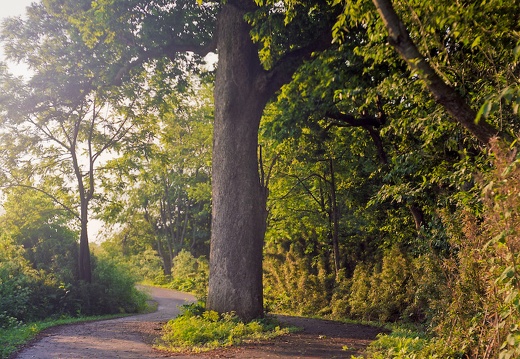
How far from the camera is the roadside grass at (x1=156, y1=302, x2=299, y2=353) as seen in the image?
9672mm

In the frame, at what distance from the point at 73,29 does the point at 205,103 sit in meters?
12.4

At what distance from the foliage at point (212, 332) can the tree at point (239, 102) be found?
0.53 m

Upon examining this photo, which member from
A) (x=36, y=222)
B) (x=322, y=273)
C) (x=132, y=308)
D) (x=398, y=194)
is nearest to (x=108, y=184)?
(x=36, y=222)

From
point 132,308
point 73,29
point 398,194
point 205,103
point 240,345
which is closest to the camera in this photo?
point 240,345

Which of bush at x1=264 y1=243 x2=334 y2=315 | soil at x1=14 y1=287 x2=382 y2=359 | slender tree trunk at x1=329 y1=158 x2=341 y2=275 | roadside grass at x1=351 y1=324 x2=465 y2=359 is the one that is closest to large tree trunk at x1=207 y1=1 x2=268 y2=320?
soil at x1=14 y1=287 x2=382 y2=359

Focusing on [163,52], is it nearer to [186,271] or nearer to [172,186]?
[186,271]

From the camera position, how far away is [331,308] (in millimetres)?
18938

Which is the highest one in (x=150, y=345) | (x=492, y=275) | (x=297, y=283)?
(x=492, y=275)

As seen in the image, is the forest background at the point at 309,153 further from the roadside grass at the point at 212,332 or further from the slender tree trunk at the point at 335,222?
the roadside grass at the point at 212,332

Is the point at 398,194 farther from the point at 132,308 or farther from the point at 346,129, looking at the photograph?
the point at 132,308

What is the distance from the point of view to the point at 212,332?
10258 mm

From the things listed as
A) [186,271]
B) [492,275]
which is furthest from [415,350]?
[186,271]

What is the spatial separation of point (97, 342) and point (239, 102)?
693cm

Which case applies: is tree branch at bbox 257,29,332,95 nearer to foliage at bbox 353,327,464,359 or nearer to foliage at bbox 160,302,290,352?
foliage at bbox 160,302,290,352
